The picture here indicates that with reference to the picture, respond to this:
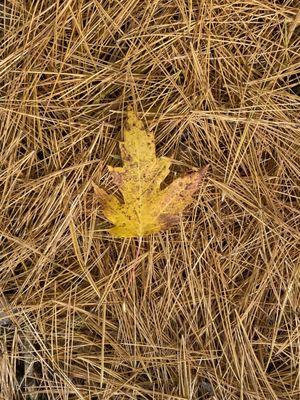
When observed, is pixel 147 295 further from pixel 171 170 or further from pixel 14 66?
pixel 14 66

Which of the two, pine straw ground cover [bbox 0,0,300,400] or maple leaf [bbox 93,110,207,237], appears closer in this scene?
maple leaf [bbox 93,110,207,237]

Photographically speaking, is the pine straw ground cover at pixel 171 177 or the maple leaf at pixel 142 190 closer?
the maple leaf at pixel 142 190

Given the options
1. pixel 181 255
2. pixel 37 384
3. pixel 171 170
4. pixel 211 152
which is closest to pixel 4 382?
pixel 37 384
